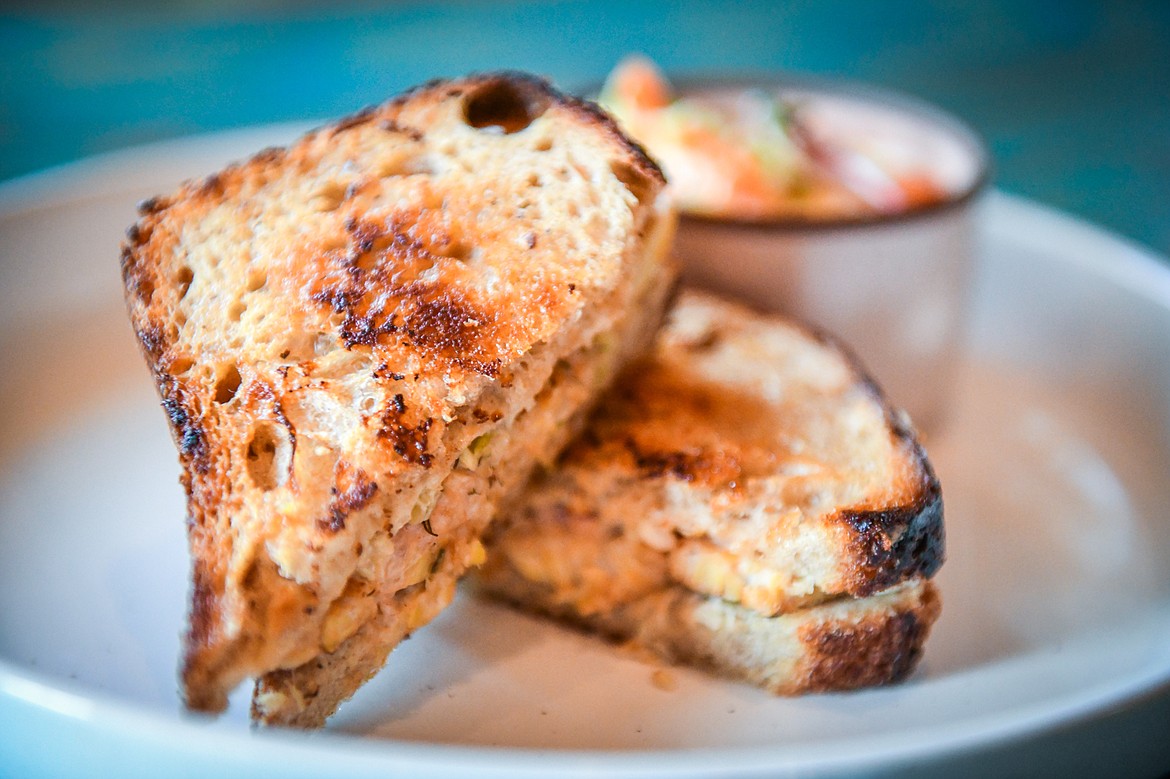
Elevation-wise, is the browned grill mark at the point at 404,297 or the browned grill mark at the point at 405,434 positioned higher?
the browned grill mark at the point at 404,297

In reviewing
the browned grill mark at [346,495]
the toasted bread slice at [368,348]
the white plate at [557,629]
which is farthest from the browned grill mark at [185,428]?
the white plate at [557,629]

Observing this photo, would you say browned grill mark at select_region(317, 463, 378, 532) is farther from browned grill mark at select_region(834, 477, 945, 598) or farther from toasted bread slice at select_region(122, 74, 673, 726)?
browned grill mark at select_region(834, 477, 945, 598)

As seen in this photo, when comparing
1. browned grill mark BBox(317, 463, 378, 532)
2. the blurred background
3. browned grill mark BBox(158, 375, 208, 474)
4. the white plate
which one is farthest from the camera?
the blurred background

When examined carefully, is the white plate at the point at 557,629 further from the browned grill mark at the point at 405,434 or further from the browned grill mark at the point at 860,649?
the browned grill mark at the point at 405,434

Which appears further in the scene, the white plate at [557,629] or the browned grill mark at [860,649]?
the browned grill mark at [860,649]

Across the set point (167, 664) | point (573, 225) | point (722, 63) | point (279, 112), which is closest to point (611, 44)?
point (722, 63)

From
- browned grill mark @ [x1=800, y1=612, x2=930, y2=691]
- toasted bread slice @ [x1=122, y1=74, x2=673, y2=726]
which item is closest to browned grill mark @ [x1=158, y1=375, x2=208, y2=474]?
toasted bread slice @ [x1=122, y1=74, x2=673, y2=726]

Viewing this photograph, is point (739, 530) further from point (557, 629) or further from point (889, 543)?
point (557, 629)

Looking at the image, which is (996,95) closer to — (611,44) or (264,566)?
(611,44)
